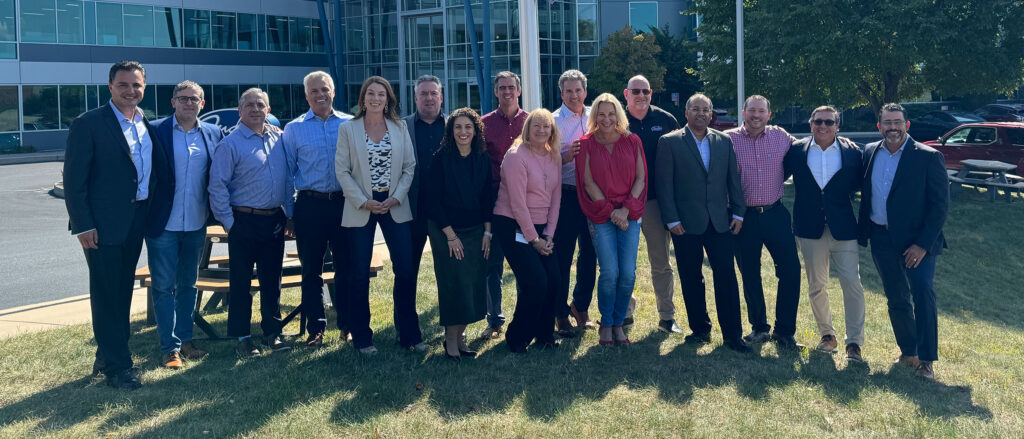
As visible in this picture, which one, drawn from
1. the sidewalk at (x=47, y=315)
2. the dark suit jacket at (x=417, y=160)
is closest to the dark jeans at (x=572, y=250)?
the dark suit jacket at (x=417, y=160)

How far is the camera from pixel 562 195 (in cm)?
655

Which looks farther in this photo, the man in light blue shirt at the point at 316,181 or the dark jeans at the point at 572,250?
the dark jeans at the point at 572,250

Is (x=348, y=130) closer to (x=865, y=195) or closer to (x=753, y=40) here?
(x=865, y=195)

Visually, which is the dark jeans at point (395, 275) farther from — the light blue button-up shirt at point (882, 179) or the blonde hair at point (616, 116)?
the light blue button-up shirt at point (882, 179)

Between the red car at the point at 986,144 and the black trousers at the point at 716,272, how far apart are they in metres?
14.5

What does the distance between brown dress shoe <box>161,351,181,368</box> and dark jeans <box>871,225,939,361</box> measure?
511 cm

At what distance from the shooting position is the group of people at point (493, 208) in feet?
19.4

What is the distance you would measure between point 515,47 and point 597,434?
35.9 metres

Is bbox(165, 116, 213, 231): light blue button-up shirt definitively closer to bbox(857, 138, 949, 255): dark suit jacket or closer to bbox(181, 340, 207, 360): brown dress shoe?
bbox(181, 340, 207, 360): brown dress shoe

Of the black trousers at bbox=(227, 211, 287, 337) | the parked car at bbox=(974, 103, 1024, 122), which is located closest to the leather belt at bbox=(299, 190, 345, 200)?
the black trousers at bbox=(227, 211, 287, 337)

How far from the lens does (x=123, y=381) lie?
218 inches

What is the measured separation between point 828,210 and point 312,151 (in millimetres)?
3884

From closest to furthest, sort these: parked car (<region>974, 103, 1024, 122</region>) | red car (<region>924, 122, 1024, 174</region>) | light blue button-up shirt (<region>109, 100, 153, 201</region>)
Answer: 1. light blue button-up shirt (<region>109, 100, 153, 201</region>)
2. red car (<region>924, 122, 1024, 174</region>)
3. parked car (<region>974, 103, 1024, 122</region>)

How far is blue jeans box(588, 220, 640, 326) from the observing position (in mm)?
6348
